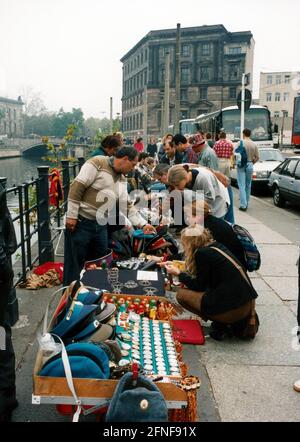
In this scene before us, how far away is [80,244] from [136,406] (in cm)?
292

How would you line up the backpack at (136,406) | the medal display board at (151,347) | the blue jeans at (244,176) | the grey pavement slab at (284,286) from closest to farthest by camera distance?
the backpack at (136,406) < the medal display board at (151,347) < the grey pavement slab at (284,286) < the blue jeans at (244,176)

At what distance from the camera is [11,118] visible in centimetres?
10606

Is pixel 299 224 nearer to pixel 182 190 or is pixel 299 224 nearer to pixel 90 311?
pixel 182 190

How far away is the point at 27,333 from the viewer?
4344 mm

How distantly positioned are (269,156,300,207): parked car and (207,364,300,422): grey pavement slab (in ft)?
29.4

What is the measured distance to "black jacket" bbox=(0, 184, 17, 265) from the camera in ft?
9.27

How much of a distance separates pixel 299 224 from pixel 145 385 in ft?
29.3

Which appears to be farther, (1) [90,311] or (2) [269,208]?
(2) [269,208]

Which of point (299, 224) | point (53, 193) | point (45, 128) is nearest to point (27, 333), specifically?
point (53, 193)

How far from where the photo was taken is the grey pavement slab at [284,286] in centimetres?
562

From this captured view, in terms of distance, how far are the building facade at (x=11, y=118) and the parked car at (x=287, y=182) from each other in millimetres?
87787

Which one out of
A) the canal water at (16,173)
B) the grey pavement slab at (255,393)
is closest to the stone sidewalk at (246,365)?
the grey pavement slab at (255,393)

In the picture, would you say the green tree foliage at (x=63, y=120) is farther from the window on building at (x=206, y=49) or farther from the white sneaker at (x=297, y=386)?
the white sneaker at (x=297, y=386)

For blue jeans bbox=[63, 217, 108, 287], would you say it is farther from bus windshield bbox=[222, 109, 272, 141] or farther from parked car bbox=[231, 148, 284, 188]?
bus windshield bbox=[222, 109, 272, 141]
